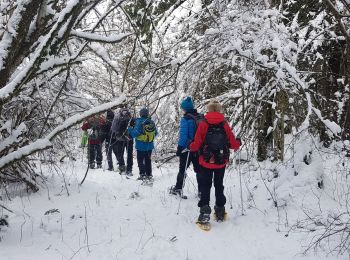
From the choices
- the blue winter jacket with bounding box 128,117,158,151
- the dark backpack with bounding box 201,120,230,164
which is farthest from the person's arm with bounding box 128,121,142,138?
the dark backpack with bounding box 201,120,230,164

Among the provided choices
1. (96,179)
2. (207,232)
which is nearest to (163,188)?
(96,179)

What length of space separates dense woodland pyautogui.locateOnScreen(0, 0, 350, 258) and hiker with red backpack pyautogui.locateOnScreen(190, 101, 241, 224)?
0.65 m

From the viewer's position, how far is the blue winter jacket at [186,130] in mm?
6508

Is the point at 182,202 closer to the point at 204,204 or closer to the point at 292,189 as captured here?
the point at 204,204

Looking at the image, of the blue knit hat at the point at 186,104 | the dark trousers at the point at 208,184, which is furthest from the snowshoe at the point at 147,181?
the dark trousers at the point at 208,184

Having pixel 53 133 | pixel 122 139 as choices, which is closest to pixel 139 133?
pixel 122 139

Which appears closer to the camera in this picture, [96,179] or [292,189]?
[292,189]

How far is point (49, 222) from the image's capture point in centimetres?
555

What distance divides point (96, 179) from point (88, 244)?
3.99 metres

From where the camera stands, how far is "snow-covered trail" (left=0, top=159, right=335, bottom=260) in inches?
183

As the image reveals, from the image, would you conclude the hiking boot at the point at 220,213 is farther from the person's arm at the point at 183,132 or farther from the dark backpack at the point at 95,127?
the dark backpack at the point at 95,127

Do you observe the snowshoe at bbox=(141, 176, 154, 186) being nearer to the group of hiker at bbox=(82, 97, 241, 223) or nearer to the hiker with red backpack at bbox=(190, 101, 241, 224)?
the group of hiker at bbox=(82, 97, 241, 223)

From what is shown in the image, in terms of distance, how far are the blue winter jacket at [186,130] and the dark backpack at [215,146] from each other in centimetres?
105

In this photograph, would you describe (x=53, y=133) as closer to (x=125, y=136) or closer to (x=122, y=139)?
(x=125, y=136)
